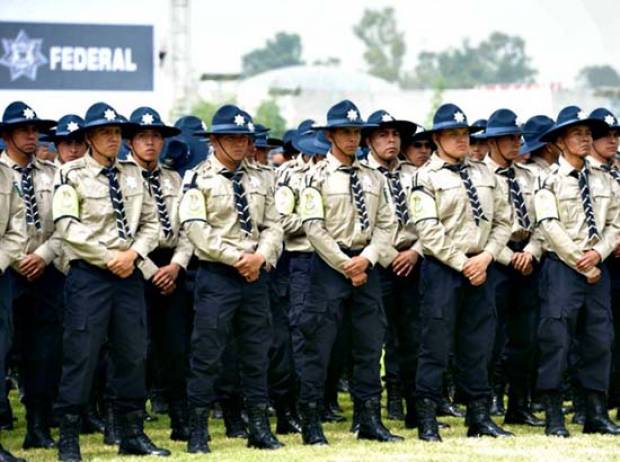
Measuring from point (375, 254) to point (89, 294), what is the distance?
81.6 inches

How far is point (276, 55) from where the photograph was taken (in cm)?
12962

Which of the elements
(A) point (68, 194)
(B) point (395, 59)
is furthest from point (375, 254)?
(B) point (395, 59)

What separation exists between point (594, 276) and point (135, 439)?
3.46 metres

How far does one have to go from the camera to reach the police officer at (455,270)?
1113 centimetres

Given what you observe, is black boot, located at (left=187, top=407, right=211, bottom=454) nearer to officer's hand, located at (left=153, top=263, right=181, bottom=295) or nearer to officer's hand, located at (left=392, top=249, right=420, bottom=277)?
officer's hand, located at (left=153, top=263, right=181, bottom=295)

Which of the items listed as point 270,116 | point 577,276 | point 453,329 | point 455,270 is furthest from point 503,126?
point 270,116

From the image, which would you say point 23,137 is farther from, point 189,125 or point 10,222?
point 189,125

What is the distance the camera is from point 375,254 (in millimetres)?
11102

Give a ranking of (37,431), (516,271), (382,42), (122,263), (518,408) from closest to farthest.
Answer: (122,263)
(37,431)
(516,271)
(518,408)
(382,42)

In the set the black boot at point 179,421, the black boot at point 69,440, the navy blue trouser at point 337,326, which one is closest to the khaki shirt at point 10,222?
the black boot at point 69,440

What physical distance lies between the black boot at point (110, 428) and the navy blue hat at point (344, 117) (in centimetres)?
254

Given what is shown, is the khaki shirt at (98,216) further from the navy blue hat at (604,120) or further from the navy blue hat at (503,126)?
the navy blue hat at (604,120)

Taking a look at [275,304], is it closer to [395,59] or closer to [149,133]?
[149,133]

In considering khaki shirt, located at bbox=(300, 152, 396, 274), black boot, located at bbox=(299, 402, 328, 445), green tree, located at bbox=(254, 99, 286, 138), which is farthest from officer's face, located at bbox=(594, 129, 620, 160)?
green tree, located at bbox=(254, 99, 286, 138)
